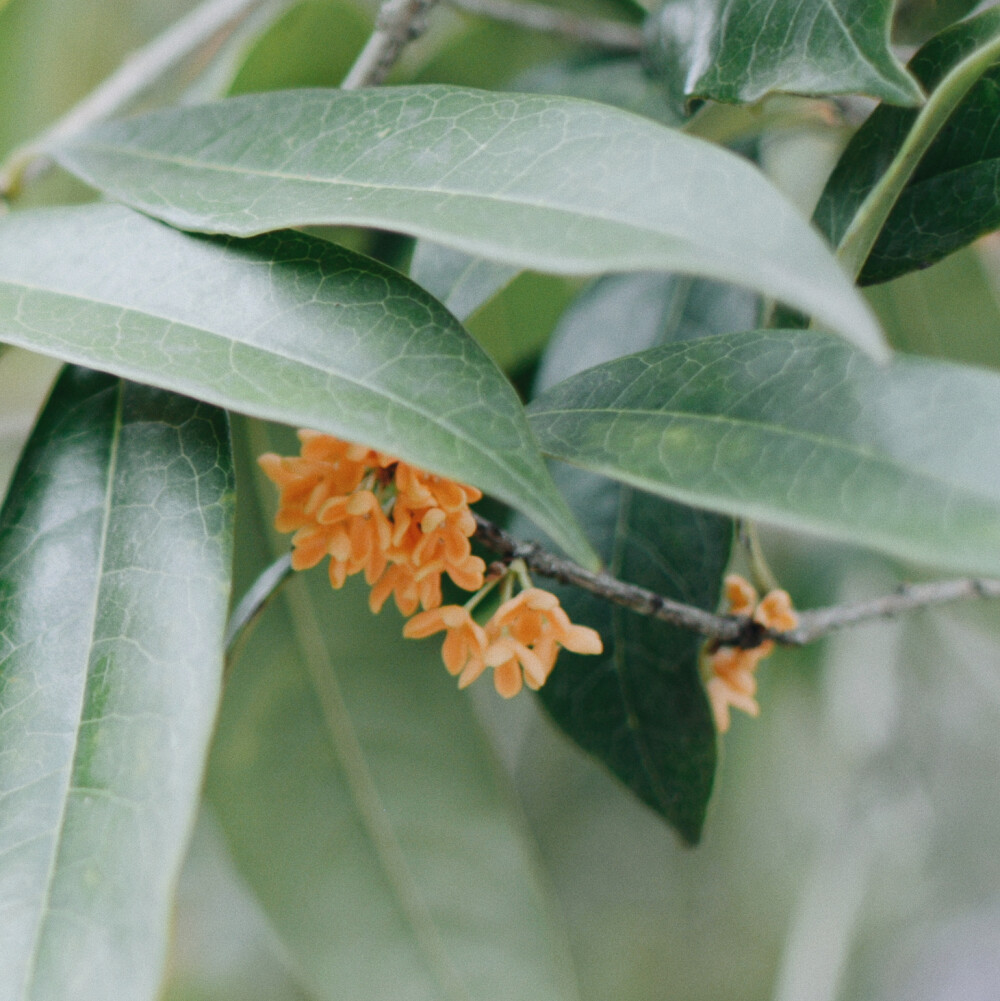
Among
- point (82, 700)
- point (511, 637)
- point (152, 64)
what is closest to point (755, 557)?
point (511, 637)

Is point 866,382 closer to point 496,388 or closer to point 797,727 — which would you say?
point 496,388

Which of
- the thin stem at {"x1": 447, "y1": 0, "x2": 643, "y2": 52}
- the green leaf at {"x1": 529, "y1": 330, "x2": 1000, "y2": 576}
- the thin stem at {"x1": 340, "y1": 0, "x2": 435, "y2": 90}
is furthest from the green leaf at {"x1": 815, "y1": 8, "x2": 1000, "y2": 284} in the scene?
the thin stem at {"x1": 447, "y1": 0, "x2": 643, "y2": 52}

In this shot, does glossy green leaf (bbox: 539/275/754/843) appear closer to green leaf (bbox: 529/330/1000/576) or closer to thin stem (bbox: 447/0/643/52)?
green leaf (bbox: 529/330/1000/576)

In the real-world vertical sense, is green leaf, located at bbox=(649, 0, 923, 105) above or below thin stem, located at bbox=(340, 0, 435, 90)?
below

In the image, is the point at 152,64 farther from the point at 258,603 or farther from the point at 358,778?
the point at 358,778

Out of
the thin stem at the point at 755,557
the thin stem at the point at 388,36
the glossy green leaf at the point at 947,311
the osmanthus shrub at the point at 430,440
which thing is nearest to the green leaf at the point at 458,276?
the osmanthus shrub at the point at 430,440

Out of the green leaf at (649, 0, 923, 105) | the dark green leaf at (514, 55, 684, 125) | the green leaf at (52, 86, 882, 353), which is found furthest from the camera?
the dark green leaf at (514, 55, 684, 125)
